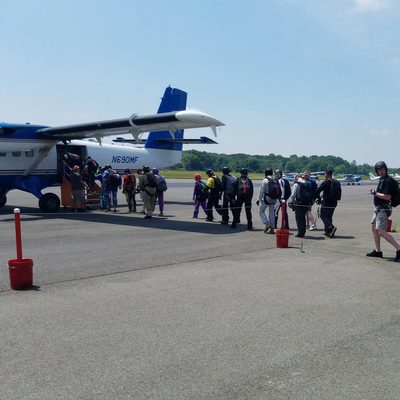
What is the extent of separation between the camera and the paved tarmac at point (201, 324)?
3.57 metres

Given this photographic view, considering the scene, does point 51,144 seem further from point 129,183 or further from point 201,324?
point 201,324

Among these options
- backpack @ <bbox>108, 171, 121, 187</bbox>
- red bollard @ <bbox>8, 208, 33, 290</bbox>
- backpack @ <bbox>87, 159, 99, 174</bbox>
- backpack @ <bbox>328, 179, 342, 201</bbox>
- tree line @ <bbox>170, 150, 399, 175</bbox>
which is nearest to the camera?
red bollard @ <bbox>8, 208, 33, 290</bbox>

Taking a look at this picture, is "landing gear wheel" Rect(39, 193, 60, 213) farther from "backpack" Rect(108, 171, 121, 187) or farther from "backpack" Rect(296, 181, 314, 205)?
"backpack" Rect(296, 181, 314, 205)

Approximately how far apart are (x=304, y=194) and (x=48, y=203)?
955 centimetres

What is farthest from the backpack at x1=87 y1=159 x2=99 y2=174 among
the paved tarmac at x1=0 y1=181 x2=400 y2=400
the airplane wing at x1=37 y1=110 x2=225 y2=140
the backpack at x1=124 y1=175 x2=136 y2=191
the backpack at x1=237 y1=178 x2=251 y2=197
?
the paved tarmac at x1=0 y1=181 x2=400 y2=400

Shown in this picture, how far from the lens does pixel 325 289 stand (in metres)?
6.43

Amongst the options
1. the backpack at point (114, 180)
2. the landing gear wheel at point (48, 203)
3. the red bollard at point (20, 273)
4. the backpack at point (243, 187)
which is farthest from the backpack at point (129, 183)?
the red bollard at point (20, 273)

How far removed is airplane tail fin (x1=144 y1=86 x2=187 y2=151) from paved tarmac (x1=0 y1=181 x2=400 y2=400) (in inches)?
563

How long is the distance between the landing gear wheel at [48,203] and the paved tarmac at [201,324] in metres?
7.06

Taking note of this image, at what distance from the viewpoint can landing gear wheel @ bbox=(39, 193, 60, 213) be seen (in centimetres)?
1650

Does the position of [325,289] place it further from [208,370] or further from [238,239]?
[238,239]

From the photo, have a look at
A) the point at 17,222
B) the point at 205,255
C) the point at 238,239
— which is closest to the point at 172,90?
the point at 238,239

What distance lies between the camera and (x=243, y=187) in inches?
504

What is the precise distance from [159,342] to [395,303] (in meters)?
3.19
